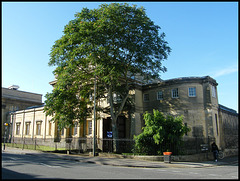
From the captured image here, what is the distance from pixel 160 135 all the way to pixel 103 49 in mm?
10746

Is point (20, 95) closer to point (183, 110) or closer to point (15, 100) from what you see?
point (15, 100)

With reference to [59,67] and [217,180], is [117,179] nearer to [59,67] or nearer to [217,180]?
[217,180]

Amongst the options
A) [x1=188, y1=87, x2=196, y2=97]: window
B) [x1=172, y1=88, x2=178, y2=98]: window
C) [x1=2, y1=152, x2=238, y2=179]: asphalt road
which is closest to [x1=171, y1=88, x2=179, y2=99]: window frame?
[x1=172, y1=88, x2=178, y2=98]: window

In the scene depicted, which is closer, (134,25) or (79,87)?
(134,25)

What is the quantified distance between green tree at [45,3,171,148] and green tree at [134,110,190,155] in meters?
4.98

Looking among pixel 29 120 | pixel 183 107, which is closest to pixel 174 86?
pixel 183 107

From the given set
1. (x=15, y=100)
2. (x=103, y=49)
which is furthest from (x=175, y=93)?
(x=15, y=100)

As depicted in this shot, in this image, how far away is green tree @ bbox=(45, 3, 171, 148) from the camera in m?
23.5

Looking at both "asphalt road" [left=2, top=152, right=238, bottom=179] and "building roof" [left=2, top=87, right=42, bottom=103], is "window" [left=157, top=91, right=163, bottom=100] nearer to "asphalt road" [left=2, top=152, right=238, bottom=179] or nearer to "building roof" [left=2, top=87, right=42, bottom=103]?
"asphalt road" [left=2, top=152, right=238, bottom=179]

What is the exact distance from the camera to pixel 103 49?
919 inches

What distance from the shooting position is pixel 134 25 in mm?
24453

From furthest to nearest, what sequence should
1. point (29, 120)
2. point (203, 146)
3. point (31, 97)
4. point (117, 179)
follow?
point (31, 97) → point (29, 120) → point (203, 146) → point (117, 179)

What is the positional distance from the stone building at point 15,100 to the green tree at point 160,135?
47.6m

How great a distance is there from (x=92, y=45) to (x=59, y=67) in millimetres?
4938
